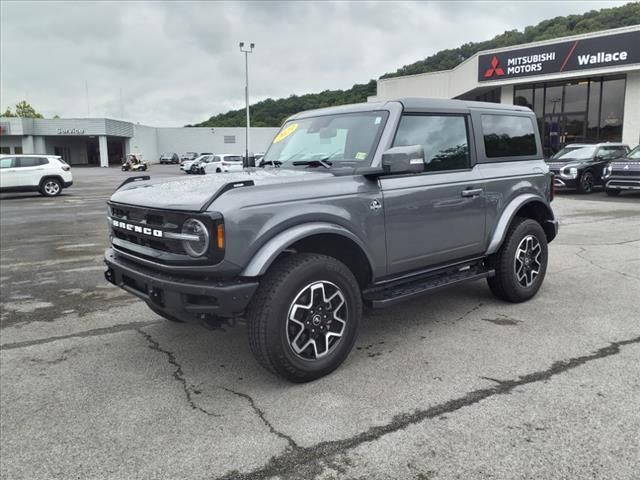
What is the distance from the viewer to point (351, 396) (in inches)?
131

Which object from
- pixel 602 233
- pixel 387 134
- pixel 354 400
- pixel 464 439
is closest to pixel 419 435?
pixel 464 439

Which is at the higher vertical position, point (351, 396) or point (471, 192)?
point (471, 192)

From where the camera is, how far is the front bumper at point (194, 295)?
10.2 ft

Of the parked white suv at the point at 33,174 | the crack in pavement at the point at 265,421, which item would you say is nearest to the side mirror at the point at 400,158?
the crack in pavement at the point at 265,421

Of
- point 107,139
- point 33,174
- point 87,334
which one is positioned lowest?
point 87,334

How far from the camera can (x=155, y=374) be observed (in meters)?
3.77

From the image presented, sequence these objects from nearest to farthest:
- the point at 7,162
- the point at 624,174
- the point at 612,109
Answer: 1. the point at 624,174
2. the point at 7,162
3. the point at 612,109

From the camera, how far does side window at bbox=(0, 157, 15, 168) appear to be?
762 inches

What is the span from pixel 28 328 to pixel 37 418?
6.45ft

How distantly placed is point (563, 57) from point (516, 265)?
23.8m

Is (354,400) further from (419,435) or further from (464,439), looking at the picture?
(464,439)

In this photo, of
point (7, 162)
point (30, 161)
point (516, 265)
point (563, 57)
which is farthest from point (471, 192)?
point (563, 57)

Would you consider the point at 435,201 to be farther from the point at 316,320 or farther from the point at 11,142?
the point at 11,142

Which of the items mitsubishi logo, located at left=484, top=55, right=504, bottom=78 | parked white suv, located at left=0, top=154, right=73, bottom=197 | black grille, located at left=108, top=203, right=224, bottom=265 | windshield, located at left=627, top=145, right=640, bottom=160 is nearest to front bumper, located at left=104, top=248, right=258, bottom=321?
black grille, located at left=108, top=203, right=224, bottom=265
